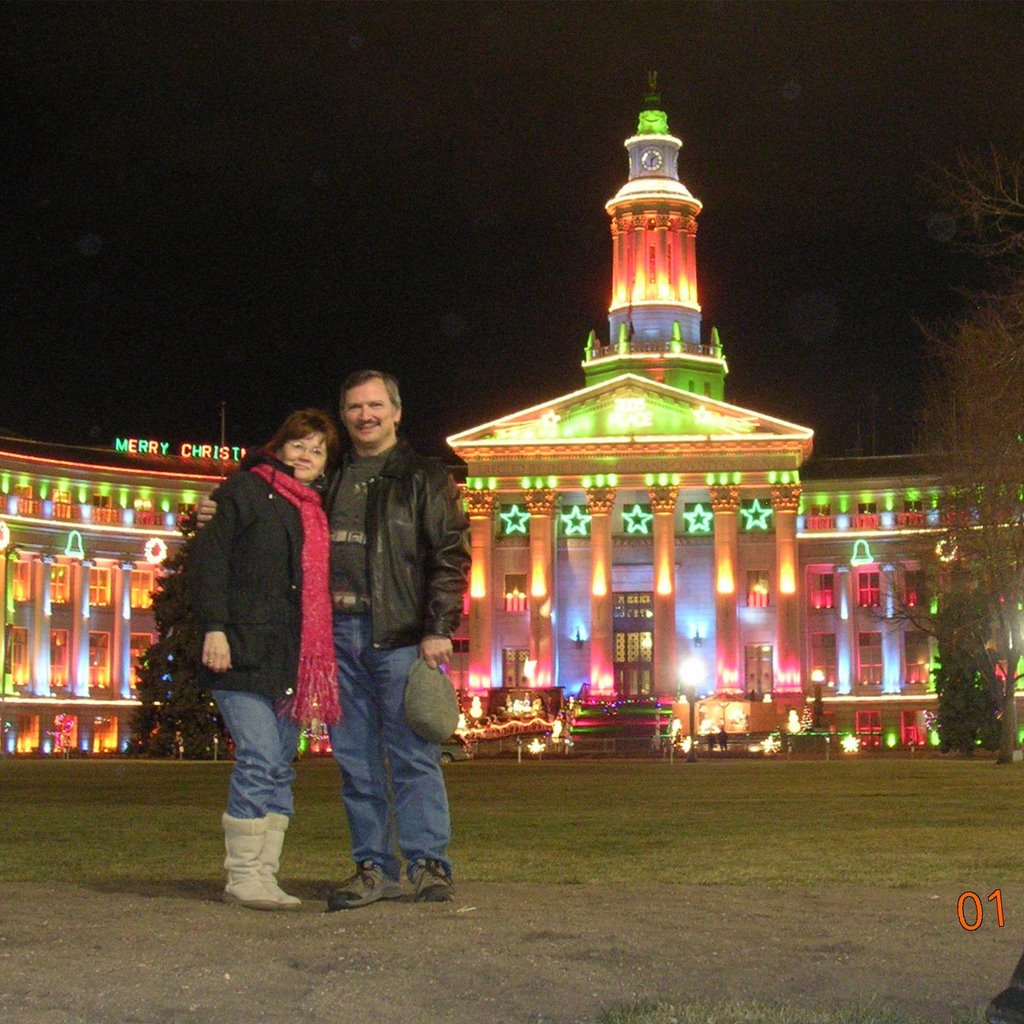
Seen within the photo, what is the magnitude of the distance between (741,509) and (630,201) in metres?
21.6

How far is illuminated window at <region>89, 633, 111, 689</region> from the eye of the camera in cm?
11390

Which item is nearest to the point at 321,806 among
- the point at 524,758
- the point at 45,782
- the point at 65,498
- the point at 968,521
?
the point at 45,782

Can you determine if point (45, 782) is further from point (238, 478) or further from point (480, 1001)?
point (480, 1001)

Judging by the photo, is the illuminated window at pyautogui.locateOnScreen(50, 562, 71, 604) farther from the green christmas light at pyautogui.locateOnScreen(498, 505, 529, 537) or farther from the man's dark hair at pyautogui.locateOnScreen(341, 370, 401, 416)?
the man's dark hair at pyautogui.locateOnScreen(341, 370, 401, 416)

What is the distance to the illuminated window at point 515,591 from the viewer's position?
110062mm

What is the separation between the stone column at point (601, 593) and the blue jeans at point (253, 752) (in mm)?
93193

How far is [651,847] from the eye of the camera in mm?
19375

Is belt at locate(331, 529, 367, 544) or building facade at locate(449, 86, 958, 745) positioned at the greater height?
building facade at locate(449, 86, 958, 745)

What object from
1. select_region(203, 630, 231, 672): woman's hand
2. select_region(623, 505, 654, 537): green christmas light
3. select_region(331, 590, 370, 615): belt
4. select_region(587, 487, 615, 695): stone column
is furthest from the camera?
select_region(623, 505, 654, 537): green christmas light

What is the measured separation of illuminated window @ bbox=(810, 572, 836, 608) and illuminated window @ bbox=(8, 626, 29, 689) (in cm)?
4436

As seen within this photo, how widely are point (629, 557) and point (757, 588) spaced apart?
7440mm

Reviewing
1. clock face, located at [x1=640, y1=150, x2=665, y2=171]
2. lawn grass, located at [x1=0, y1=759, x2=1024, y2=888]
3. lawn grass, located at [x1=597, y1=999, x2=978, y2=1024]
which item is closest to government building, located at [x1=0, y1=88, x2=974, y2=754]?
clock face, located at [x1=640, y1=150, x2=665, y2=171]

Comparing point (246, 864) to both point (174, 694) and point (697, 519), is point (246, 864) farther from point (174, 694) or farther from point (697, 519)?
point (697, 519)
